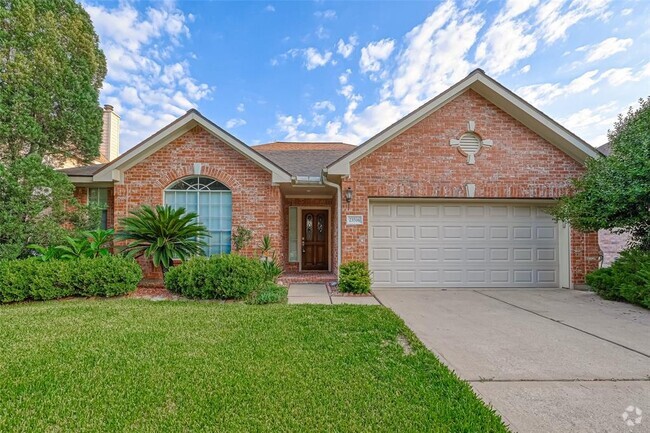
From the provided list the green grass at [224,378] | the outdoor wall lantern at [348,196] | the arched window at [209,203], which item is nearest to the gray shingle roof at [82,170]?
the arched window at [209,203]

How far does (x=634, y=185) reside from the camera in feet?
19.8

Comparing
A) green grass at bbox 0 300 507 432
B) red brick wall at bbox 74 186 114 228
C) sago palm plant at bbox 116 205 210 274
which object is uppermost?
red brick wall at bbox 74 186 114 228

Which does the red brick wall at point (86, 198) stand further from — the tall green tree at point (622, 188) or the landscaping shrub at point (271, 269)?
the tall green tree at point (622, 188)

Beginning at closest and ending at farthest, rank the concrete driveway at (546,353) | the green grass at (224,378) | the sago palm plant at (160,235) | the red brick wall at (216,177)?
the green grass at (224,378), the concrete driveway at (546,353), the sago palm plant at (160,235), the red brick wall at (216,177)

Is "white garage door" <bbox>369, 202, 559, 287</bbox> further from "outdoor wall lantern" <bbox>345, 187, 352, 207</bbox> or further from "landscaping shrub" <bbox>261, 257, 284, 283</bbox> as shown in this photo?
"landscaping shrub" <bbox>261, 257, 284, 283</bbox>

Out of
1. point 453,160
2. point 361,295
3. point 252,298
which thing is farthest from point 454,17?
point 252,298

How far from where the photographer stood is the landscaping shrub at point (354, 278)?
22.8 feet

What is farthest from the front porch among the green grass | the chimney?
the chimney

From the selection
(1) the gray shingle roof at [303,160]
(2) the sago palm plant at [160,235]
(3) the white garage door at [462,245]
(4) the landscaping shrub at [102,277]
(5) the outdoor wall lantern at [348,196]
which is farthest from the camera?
(1) the gray shingle roof at [303,160]

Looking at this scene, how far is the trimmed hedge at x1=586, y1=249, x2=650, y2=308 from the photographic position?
5.84 meters

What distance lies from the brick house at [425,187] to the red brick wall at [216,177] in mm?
27

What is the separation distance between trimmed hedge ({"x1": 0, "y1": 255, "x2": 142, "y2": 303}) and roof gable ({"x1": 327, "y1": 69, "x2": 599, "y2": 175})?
5.13 metres

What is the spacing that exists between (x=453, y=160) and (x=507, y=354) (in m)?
5.15

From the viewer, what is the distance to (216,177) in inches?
319
